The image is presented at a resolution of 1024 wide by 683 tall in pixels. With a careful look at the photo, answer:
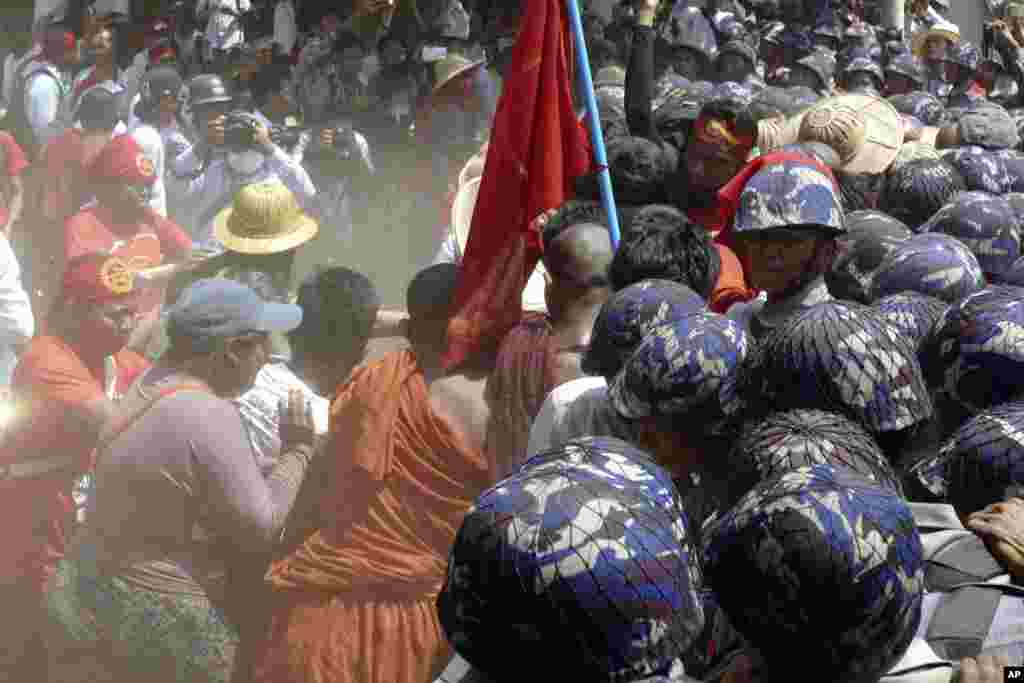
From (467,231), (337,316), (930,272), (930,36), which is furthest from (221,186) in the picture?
(930,36)

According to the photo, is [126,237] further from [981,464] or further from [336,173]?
[981,464]

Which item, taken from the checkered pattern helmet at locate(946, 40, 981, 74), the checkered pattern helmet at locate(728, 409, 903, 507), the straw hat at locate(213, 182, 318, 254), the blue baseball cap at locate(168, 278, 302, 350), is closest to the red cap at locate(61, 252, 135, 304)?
the blue baseball cap at locate(168, 278, 302, 350)

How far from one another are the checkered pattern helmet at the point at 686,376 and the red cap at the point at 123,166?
5.10 metres

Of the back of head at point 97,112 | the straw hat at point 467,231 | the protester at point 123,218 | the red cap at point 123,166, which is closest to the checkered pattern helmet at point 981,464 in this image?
the straw hat at point 467,231

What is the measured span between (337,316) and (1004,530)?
257 cm

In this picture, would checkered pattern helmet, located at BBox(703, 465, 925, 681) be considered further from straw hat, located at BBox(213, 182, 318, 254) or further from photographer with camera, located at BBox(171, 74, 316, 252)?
photographer with camera, located at BBox(171, 74, 316, 252)

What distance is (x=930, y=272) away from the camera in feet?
10.6

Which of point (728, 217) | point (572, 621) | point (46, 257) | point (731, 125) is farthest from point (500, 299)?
point (46, 257)

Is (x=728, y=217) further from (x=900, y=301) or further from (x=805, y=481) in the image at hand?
(x=805, y=481)

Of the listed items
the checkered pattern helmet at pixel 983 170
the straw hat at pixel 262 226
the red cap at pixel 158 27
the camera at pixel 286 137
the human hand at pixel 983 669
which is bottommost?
the camera at pixel 286 137

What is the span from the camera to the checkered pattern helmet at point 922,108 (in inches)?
280

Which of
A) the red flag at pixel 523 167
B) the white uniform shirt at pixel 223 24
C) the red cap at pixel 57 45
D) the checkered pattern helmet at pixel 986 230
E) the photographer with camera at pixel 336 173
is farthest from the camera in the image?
the white uniform shirt at pixel 223 24

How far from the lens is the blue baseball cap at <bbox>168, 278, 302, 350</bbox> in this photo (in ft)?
12.8

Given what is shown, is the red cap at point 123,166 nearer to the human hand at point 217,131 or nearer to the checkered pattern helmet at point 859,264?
the human hand at point 217,131
